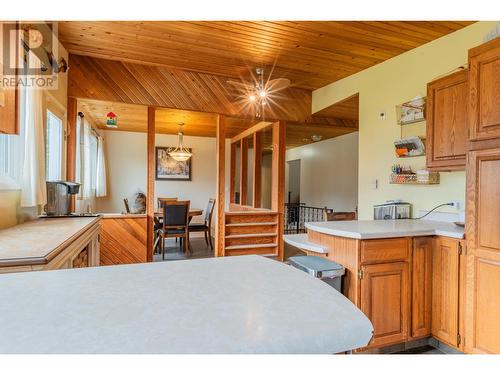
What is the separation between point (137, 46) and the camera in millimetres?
3250

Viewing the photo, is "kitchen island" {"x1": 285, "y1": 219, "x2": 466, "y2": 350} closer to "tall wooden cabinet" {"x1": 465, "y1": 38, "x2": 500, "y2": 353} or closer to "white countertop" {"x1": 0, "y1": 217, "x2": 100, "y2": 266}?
"tall wooden cabinet" {"x1": 465, "y1": 38, "x2": 500, "y2": 353}

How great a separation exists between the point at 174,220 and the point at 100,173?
232 centimetres

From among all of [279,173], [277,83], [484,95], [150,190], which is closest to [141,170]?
[150,190]

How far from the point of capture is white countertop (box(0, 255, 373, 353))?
53cm

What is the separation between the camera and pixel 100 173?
5883 millimetres

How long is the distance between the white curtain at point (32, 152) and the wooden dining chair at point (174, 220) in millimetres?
2452

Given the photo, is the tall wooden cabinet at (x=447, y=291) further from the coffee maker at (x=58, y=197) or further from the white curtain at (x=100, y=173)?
the white curtain at (x=100, y=173)

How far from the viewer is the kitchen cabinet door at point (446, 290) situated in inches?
78.5

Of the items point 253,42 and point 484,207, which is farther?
point 253,42

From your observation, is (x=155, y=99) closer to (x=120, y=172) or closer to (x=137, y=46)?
(x=137, y=46)

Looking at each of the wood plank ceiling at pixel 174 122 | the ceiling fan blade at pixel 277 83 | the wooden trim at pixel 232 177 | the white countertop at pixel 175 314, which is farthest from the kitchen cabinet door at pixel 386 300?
the wooden trim at pixel 232 177

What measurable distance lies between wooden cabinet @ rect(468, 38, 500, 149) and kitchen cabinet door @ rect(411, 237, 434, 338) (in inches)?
31.6

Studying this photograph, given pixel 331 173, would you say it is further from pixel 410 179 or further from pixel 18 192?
pixel 18 192
